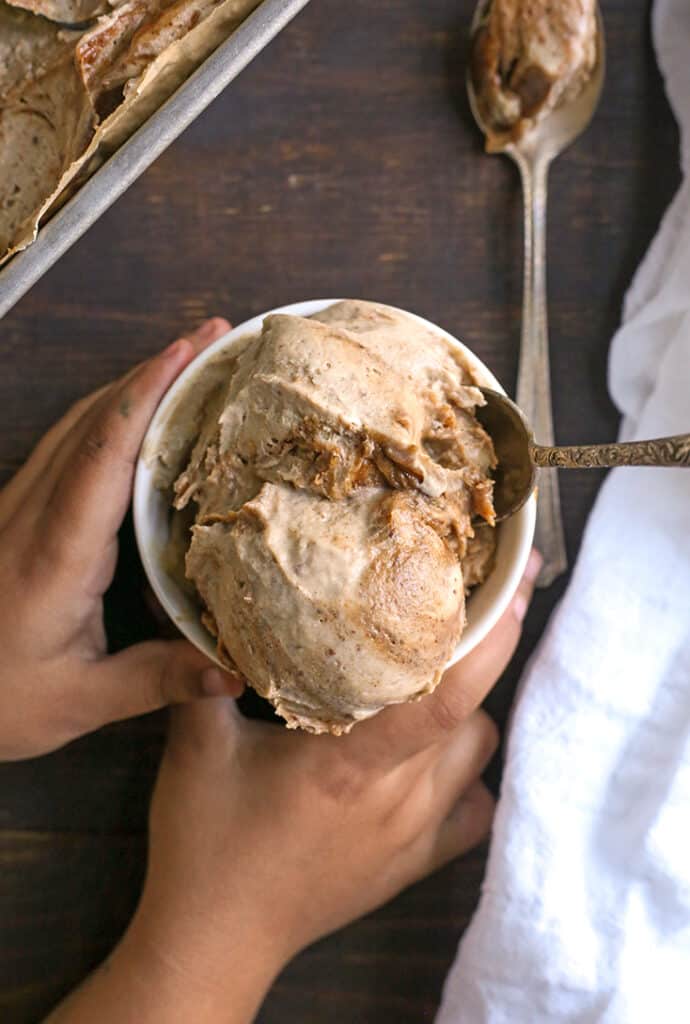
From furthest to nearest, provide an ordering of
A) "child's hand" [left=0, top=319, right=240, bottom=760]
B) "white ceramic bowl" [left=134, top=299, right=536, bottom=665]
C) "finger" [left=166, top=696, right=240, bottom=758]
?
1. "finger" [left=166, top=696, right=240, bottom=758]
2. "child's hand" [left=0, top=319, right=240, bottom=760]
3. "white ceramic bowl" [left=134, top=299, right=536, bottom=665]

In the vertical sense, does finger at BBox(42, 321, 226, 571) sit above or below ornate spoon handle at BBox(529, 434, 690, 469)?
above

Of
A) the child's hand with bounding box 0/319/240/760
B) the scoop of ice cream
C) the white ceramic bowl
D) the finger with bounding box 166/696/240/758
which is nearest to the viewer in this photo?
the scoop of ice cream

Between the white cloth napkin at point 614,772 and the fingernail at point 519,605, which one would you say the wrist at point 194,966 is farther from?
the fingernail at point 519,605

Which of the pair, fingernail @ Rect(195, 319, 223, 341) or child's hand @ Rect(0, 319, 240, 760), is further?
fingernail @ Rect(195, 319, 223, 341)

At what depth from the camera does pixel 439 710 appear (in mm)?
1021

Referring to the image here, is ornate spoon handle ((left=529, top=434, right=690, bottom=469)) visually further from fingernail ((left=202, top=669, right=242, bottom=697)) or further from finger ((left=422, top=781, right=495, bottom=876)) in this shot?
finger ((left=422, top=781, right=495, bottom=876))

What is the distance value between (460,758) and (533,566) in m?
0.23

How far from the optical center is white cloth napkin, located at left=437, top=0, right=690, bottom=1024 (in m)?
1.09

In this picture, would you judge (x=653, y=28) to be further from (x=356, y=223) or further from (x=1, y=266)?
(x=1, y=266)

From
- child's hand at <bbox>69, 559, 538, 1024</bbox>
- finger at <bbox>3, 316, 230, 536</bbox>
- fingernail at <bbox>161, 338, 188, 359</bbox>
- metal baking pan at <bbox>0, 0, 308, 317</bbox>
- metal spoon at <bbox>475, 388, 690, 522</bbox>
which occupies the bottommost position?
child's hand at <bbox>69, 559, 538, 1024</bbox>

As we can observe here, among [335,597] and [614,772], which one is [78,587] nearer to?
[335,597]

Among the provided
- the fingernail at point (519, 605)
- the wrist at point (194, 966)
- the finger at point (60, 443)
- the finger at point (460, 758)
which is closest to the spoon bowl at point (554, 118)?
the finger at point (60, 443)

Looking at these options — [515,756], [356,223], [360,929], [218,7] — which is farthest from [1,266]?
[360,929]

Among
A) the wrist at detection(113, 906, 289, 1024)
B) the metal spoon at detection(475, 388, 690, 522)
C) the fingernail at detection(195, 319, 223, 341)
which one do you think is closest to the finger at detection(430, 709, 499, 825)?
the wrist at detection(113, 906, 289, 1024)
